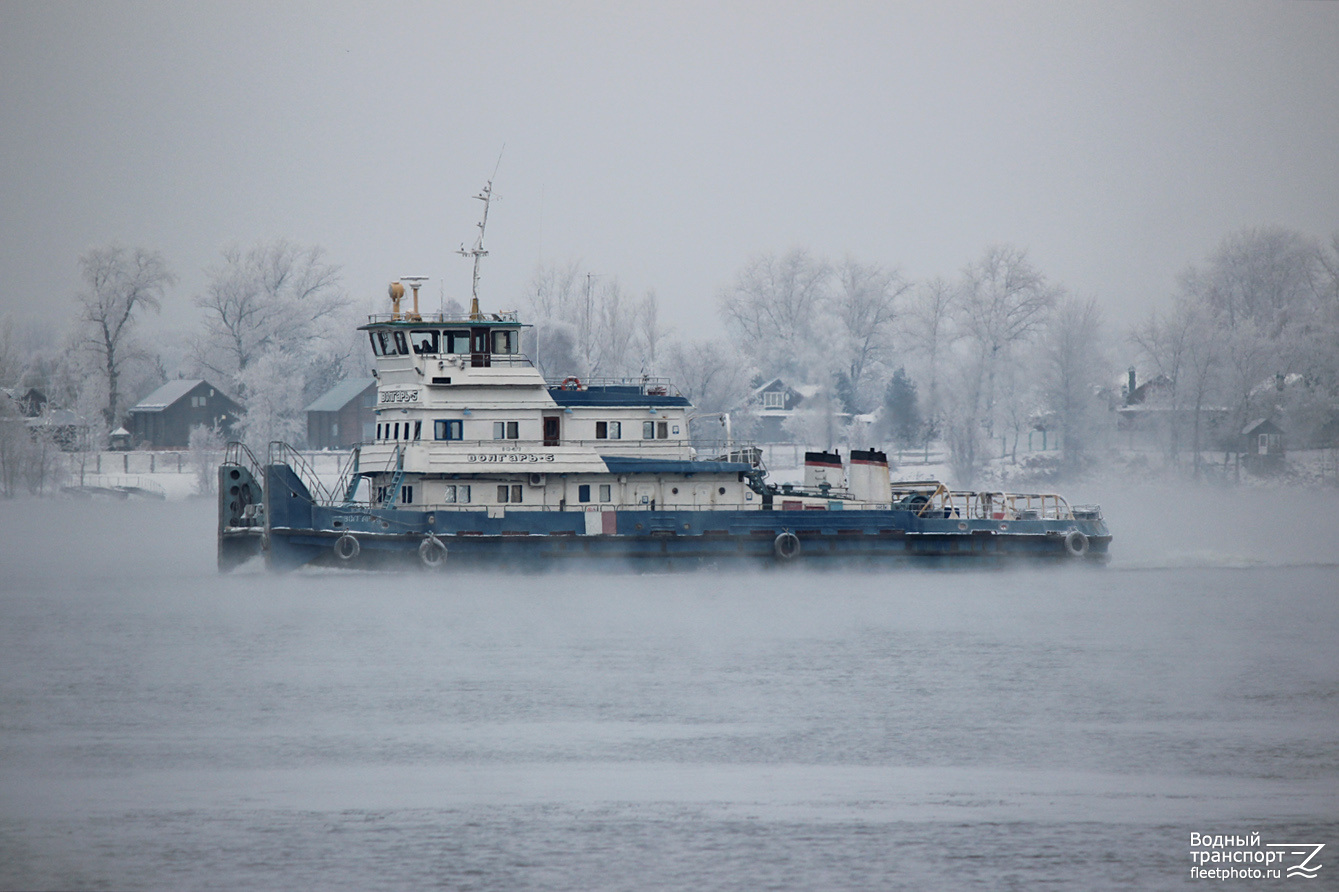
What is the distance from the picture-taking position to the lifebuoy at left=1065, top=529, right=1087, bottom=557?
39031mm

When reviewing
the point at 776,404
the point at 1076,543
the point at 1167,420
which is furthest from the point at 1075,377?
the point at 1076,543

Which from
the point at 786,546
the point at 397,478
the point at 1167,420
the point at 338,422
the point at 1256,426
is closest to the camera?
the point at 397,478

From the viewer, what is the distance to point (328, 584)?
3741 cm

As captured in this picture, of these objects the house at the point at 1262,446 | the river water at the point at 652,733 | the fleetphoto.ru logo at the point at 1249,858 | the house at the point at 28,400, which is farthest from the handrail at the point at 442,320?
the house at the point at 1262,446

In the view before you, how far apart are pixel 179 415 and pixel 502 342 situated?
5125cm

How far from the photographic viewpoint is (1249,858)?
1623 cm

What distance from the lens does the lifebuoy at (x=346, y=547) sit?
116ft

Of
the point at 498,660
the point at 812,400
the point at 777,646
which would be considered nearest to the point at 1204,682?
the point at 777,646

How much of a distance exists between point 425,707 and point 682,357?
57.6 m

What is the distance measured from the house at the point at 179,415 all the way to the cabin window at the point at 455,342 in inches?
1916

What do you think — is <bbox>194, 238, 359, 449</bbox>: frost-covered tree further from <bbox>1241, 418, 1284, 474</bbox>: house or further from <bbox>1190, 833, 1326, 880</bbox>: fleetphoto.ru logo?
<bbox>1190, 833, 1326, 880</bbox>: fleetphoto.ru logo

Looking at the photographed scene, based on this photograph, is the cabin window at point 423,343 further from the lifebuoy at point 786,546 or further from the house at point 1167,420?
the house at point 1167,420

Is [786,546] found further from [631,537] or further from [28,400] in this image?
[28,400]

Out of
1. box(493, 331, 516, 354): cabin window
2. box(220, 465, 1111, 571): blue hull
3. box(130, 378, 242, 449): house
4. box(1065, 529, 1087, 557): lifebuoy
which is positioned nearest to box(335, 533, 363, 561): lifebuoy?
box(220, 465, 1111, 571): blue hull
